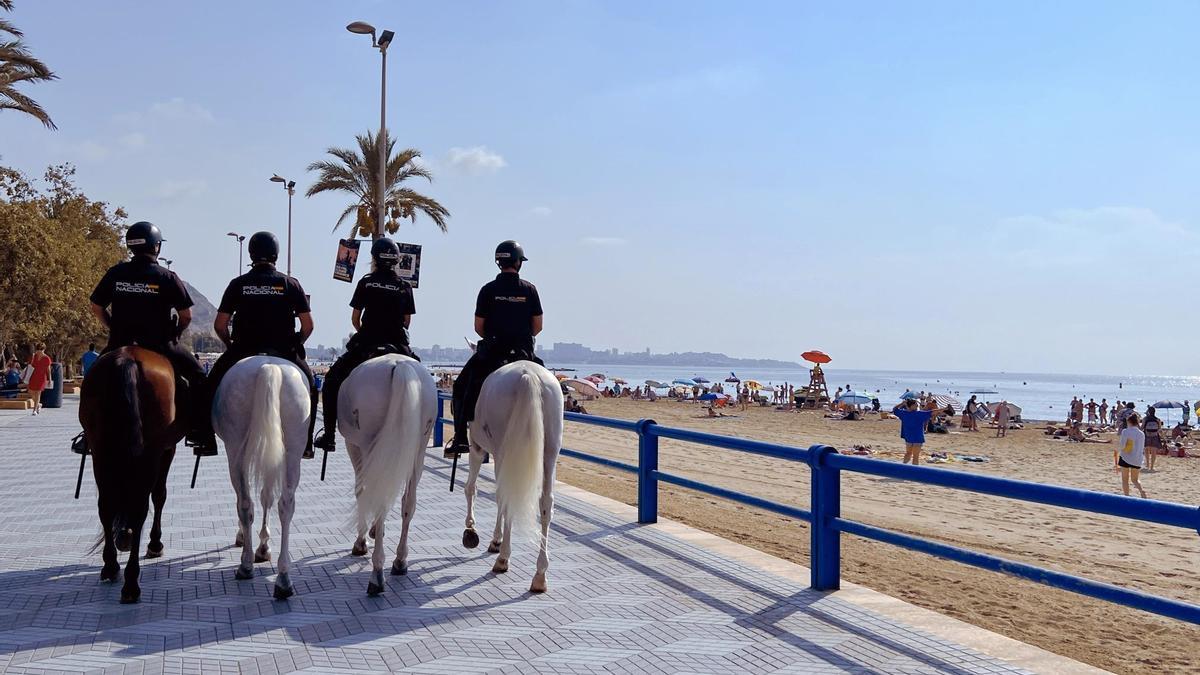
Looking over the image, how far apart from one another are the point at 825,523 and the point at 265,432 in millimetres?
3918

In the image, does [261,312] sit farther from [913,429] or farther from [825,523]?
[913,429]

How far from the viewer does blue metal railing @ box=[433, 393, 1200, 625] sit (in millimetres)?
4484

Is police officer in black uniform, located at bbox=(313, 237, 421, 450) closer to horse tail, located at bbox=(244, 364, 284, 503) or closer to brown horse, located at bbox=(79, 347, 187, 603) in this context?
horse tail, located at bbox=(244, 364, 284, 503)

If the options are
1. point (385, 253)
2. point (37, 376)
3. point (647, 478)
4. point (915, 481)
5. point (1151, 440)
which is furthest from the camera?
point (1151, 440)

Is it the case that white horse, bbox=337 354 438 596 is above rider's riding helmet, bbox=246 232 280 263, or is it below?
below

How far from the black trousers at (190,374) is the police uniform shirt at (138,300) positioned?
52 mm

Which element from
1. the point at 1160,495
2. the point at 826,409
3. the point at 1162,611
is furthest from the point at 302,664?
the point at 826,409

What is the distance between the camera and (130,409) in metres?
6.29

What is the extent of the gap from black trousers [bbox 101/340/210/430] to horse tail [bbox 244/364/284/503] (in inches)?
33.3

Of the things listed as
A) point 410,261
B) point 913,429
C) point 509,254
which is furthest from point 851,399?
point 509,254

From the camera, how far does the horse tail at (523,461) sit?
6.77 metres

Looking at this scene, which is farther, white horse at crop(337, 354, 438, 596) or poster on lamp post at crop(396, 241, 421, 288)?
poster on lamp post at crop(396, 241, 421, 288)

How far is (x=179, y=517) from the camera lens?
31.7 feet

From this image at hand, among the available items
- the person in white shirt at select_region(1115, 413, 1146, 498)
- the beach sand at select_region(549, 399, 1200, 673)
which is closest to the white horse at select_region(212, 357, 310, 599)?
the beach sand at select_region(549, 399, 1200, 673)
